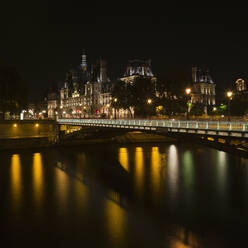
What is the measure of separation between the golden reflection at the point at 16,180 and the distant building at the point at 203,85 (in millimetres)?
136532

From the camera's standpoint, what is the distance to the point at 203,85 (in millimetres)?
172250

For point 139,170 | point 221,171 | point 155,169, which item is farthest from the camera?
point 155,169

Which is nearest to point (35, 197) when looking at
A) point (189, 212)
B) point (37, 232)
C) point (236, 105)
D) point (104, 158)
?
point (37, 232)

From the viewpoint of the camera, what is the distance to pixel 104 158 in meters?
49.5

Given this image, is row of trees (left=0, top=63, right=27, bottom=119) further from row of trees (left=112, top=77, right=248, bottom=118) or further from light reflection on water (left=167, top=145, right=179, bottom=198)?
light reflection on water (left=167, top=145, right=179, bottom=198)

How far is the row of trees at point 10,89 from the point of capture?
76062 mm

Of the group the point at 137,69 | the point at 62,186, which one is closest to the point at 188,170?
the point at 62,186

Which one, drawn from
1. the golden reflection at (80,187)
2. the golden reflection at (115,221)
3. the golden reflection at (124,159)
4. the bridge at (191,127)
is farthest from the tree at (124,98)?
the golden reflection at (115,221)

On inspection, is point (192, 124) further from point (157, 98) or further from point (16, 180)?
point (157, 98)

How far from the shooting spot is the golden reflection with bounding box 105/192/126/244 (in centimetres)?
1958

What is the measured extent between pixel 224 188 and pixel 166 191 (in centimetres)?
581

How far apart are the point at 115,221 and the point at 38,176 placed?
58.9 feet

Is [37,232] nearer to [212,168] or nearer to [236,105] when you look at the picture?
[212,168]

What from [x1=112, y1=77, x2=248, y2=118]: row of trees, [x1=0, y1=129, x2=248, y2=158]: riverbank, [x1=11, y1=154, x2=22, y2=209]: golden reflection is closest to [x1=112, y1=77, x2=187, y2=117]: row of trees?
[x1=112, y1=77, x2=248, y2=118]: row of trees
